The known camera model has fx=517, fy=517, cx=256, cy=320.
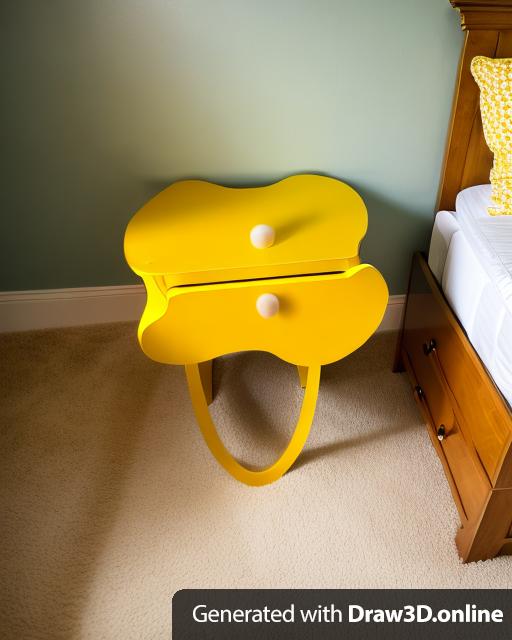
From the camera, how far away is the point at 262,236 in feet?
4.04

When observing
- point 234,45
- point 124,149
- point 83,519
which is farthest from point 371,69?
point 83,519

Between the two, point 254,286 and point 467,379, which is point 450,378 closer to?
point 467,379

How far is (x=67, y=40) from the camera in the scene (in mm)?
1311

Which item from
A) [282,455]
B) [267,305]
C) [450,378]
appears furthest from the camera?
[282,455]

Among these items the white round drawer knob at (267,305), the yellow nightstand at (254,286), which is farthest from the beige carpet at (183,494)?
the white round drawer knob at (267,305)

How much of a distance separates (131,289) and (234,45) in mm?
879

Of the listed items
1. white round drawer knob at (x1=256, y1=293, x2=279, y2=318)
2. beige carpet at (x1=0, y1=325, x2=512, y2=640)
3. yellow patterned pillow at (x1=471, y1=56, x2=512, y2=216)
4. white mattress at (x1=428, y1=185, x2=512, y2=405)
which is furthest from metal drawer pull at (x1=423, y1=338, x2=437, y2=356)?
white round drawer knob at (x1=256, y1=293, x2=279, y2=318)

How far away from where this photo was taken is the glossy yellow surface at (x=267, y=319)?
1162 mm

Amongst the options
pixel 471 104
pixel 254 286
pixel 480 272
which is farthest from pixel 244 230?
pixel 471 104

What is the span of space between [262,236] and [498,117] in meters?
0.65

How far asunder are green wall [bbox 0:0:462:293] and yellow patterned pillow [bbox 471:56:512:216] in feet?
0.43

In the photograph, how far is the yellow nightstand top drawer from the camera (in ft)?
3.99

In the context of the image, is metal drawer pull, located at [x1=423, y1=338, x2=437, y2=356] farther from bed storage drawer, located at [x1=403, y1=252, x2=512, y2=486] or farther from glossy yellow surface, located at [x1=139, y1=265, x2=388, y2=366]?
glossy yellow surface, located at [x1=139, y1=265, x2=388, y2=366]

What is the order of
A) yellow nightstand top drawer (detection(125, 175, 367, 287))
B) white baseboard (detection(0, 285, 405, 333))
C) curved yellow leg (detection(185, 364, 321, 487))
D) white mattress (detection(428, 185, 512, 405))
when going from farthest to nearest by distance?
white baseboard (detection(0, 285, 405, 333))
curved yellow leg (detection(185, 364, 321, 487))
yellow nightstand top drawer (detection(125, 175, 367, 287))
white mattress (detection(428, 185, 512, 405))
